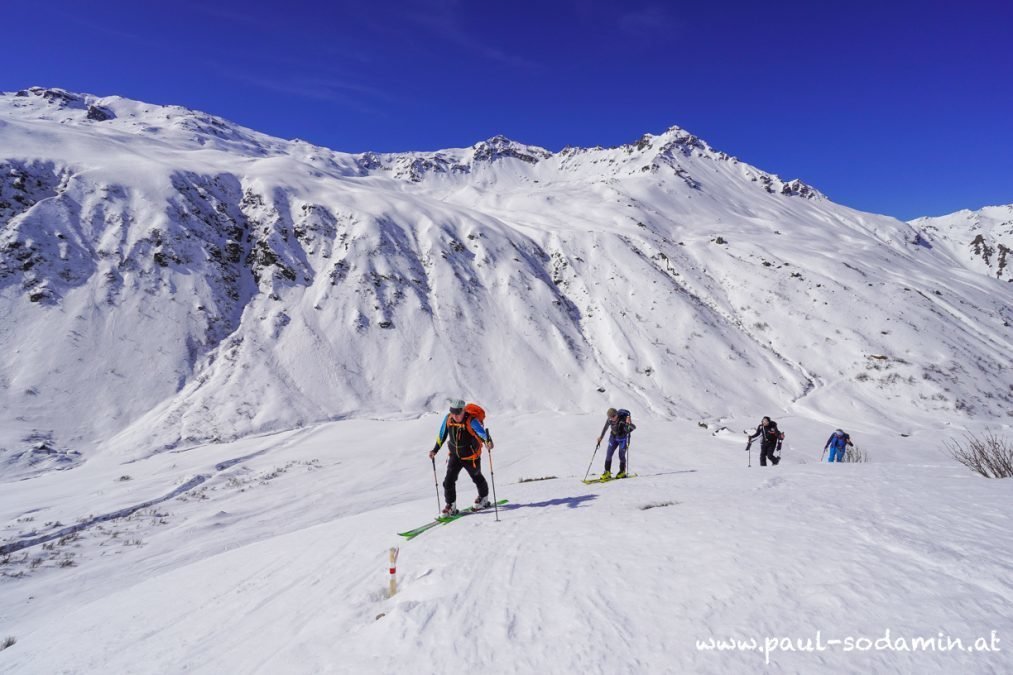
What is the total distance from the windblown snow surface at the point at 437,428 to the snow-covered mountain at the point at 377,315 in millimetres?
239

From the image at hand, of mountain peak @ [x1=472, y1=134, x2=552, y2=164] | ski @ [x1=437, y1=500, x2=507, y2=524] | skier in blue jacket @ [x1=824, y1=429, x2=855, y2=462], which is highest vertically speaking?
mountain peak @ [x1=472, y1=134, x2=552, y2=164]

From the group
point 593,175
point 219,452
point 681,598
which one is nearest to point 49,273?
point 219,452

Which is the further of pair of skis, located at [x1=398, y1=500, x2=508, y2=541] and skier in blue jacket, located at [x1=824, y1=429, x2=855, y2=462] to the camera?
skier in blue jacket, located at [x1=824, y1=429, x2=855, y2=462]

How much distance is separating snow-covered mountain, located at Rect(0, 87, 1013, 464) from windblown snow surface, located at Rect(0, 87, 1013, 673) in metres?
0.24

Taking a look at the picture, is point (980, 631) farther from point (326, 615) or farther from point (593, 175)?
point (593, 175)

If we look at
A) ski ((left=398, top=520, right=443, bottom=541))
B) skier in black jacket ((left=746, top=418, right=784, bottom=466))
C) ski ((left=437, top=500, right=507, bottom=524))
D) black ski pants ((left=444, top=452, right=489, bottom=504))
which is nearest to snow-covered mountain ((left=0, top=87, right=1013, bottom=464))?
skier in black jacket ((left=746, top=418, right=784, bottom=466))

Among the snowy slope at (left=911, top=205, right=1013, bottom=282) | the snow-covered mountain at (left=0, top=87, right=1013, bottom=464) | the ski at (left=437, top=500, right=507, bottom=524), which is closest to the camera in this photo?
the ski at (left=437, top=500, right=507, bottom=524)

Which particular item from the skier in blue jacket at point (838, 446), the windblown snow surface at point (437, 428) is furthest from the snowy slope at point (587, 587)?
the skier in blue jacket at point (838, 446)

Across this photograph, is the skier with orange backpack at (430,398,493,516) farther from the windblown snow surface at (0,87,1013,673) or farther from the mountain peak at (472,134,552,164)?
the mountain peak at (472,134,552,164)

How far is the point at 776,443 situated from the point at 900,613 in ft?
43.2

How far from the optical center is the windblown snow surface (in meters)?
3.73

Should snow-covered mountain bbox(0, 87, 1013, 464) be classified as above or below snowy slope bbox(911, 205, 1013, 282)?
below

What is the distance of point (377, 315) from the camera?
112ft

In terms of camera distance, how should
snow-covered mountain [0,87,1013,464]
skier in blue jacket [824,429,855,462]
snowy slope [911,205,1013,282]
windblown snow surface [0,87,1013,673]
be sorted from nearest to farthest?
1. windblown snow surface [0,87,1013,673]
2. skier in blue jacket [824,429,855,462]
3. snow-covered mountain [0,87,1013,464]
4. snowy slope [911,205,1013,282]
